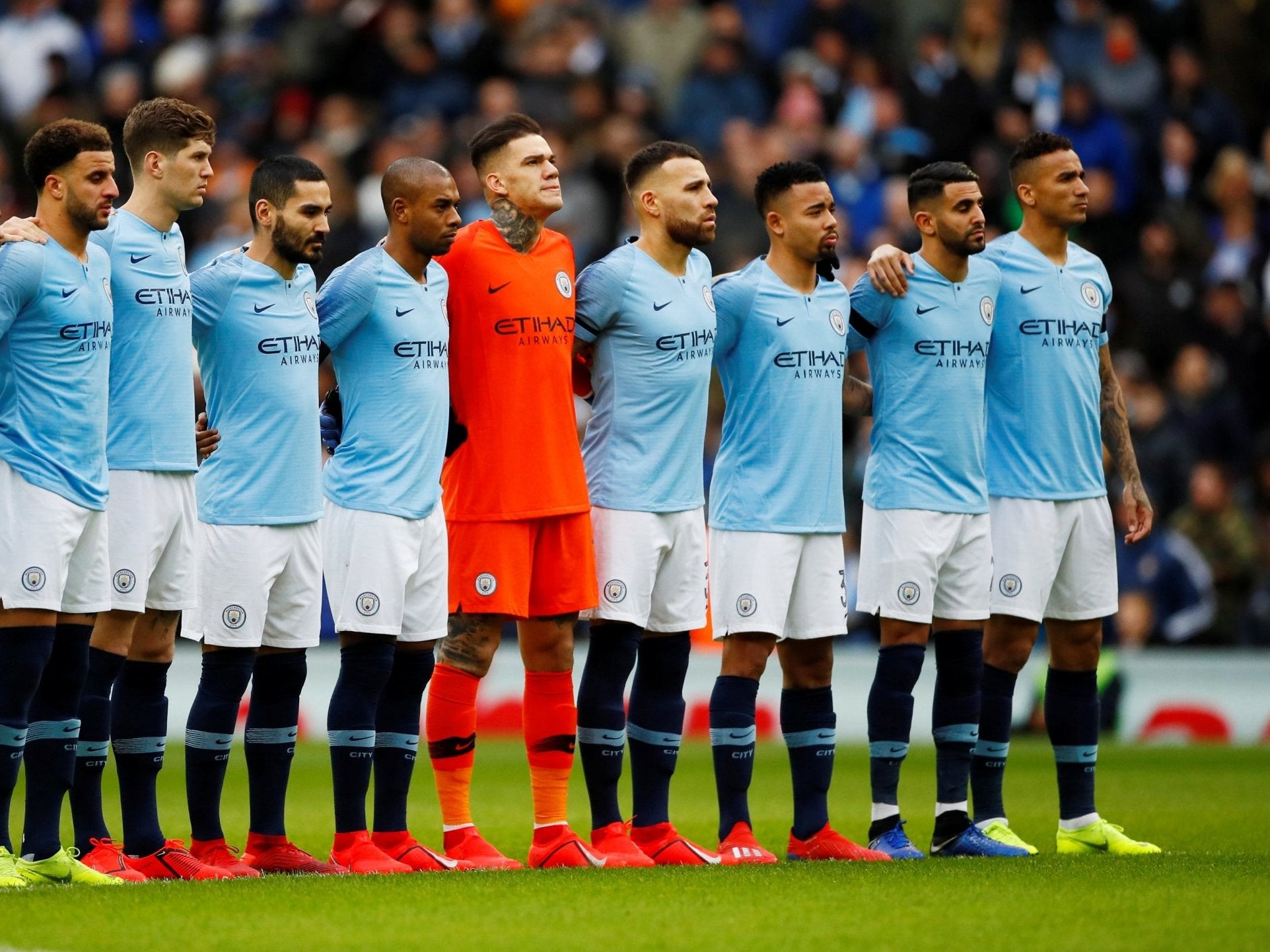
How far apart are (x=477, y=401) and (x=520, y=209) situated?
0.84 metres

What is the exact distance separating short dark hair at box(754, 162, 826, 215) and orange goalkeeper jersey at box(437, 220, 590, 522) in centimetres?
103

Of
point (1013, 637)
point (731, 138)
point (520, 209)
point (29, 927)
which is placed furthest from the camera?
point (731, 138)

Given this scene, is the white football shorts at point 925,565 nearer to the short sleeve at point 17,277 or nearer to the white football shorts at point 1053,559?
the white football shorts at point 1053,559

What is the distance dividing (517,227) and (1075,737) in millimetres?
3478

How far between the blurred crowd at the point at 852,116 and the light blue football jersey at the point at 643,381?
8290mm

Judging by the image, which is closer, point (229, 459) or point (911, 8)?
point (229, 459)

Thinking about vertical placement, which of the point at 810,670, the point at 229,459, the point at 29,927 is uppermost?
the point at 229,459

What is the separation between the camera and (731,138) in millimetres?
19344

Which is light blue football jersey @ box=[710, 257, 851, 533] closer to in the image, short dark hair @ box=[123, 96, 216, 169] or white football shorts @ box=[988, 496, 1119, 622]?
white football shorts @ box=[988, 496, 1119, 622]

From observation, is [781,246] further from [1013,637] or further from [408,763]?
[408,763]

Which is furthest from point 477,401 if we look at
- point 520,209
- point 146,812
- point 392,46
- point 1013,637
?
point 392,46

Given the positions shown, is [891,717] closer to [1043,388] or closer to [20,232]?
[1043,388]

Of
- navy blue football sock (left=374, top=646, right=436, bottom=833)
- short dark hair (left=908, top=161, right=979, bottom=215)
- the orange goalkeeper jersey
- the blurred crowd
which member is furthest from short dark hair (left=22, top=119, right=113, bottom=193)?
the blurred crowd

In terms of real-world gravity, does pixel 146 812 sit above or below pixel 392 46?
below
